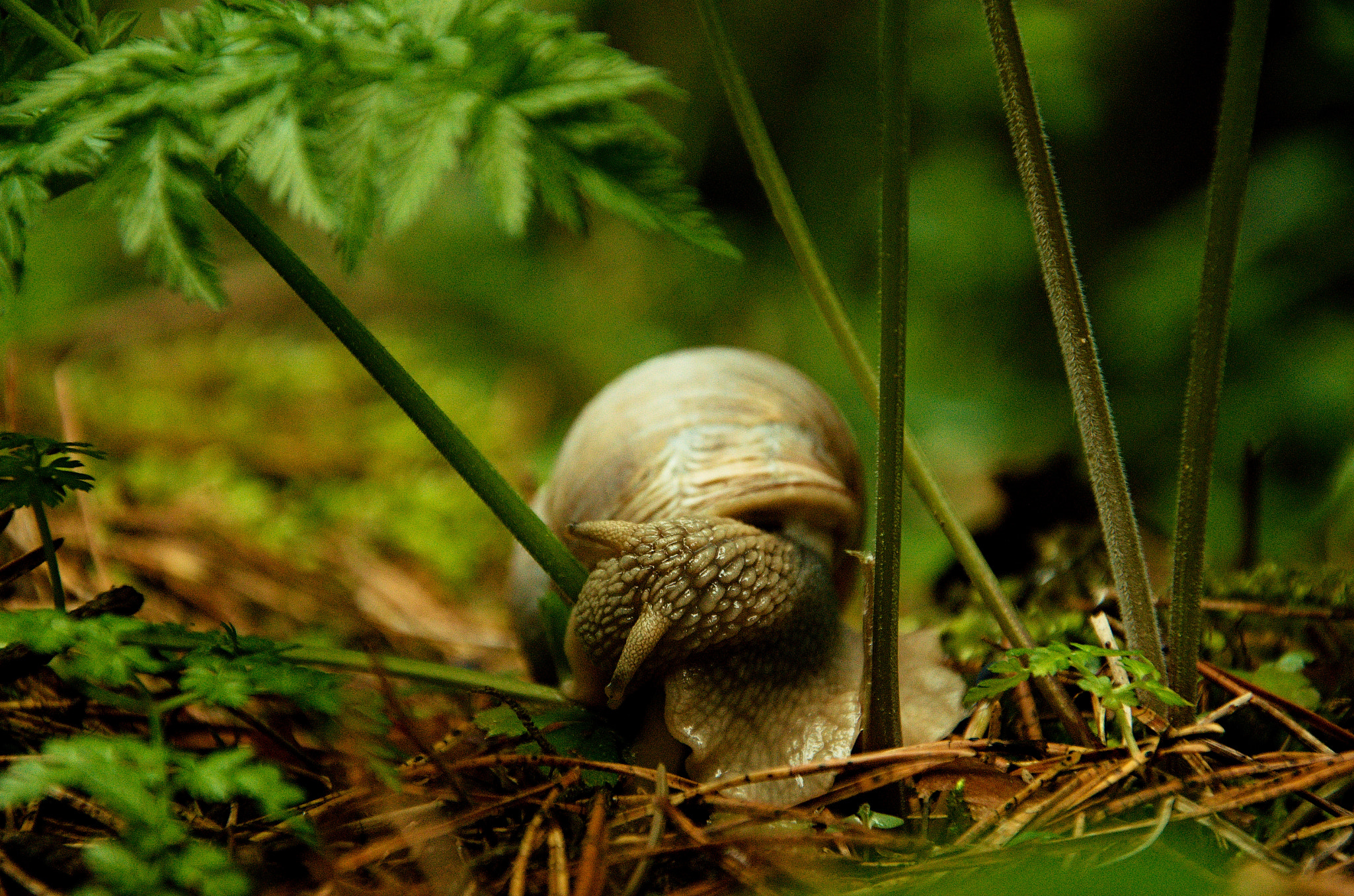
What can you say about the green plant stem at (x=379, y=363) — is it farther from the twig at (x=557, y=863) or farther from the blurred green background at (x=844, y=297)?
the blurred green background at (x=844, y=297)

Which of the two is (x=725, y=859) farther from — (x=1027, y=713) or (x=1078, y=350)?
(x=1078, y=350)

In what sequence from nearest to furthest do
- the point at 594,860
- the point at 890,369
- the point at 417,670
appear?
the point at 594,860, the point at 890,369, the point at 417,670

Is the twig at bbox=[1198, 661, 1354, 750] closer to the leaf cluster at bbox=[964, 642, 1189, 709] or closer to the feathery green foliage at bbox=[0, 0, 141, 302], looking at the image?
the leaf cluster at bbox=[964, 642, 1189, 709]

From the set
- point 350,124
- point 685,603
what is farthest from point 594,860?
point 350,124

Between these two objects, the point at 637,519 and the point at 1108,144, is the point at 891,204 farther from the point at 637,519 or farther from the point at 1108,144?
the point at 1108,144

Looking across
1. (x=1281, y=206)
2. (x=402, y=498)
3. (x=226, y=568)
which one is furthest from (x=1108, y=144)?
(x=226, y=568)

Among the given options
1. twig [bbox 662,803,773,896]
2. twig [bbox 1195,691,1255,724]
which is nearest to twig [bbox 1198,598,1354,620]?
twig [bbox 1195,691,1255,724]
